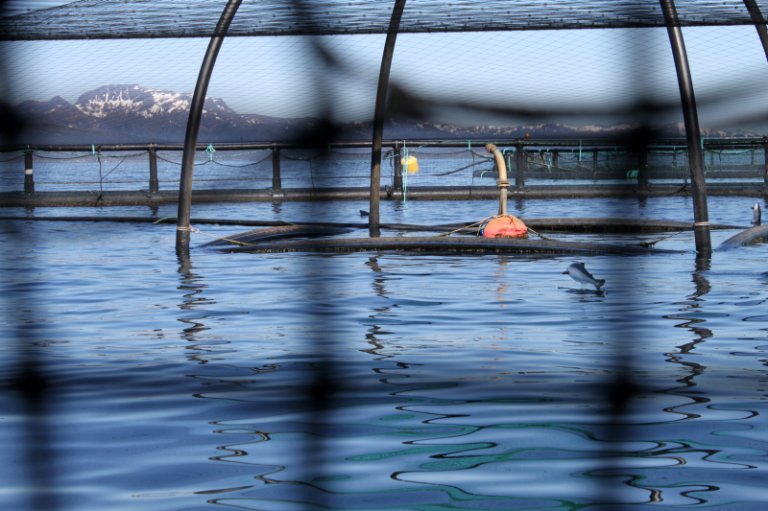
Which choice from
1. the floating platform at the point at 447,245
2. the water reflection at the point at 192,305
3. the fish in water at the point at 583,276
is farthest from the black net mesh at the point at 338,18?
the floating platform at the point at 447,245

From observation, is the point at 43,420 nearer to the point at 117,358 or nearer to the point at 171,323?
the point at 117,358

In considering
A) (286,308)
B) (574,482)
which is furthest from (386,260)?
(574,482)

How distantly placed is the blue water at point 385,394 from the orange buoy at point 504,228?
10.3ft

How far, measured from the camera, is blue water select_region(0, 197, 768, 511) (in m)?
3.71

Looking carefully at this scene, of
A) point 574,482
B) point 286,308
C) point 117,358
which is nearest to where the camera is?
point 574,482

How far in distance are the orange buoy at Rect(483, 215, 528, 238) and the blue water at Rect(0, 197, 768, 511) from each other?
3.14 meters

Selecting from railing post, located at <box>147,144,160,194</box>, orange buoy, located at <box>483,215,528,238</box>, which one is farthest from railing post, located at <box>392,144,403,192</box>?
orange buoy, located at <box>483,215,528,238</box>

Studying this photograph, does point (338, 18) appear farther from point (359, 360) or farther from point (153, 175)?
point (153, 175)

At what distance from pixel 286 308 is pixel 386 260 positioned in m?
3.81

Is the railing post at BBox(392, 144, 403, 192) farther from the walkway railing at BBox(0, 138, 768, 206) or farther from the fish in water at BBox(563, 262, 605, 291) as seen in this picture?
the fish in water at BBox(563, 262, 605, 291)

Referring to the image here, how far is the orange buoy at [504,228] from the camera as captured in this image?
13539 millimetres

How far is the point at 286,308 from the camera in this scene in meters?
8.73

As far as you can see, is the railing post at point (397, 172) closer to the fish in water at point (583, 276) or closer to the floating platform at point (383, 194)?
the floating platform at point (383, 194)

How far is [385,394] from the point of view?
5.26m
